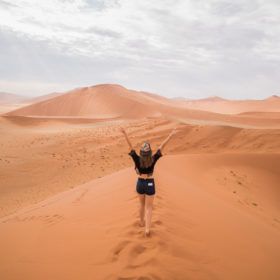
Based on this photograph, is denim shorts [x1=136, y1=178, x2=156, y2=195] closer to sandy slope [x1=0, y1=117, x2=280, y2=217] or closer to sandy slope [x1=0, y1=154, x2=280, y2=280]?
sandy slope [x1=0, y1=154, x2=280, y2=280]

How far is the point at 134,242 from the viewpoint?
14.3ft

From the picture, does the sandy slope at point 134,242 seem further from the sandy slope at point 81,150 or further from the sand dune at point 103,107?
the sand dune at point 103,107

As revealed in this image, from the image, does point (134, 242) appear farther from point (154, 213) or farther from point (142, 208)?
point (154, 213)

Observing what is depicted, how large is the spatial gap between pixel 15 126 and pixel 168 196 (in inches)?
928

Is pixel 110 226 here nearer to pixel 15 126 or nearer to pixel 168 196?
pixel 168 196

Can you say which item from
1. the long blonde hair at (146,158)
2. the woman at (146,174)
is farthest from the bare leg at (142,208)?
the long blonde hair at (146,158)

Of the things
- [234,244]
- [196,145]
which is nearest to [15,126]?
[196,145]

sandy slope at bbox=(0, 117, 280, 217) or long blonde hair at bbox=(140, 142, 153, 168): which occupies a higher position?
long blonde hair at bbox=(140, 142, 153, 168)

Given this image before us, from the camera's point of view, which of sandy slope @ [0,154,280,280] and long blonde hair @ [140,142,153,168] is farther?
long blonde hair @ [140,142,153,168]

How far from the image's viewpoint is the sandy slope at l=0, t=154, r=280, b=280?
156 inches

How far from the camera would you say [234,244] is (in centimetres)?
507

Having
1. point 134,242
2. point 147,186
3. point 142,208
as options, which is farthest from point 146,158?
point 134,242

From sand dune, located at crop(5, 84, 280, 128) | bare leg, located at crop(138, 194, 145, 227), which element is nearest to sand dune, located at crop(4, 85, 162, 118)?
sand dune, located at crop(5, 84, 280, 128)

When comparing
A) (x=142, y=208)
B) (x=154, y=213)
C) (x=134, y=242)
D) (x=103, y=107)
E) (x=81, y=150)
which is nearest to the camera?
(x=134, y=242)
